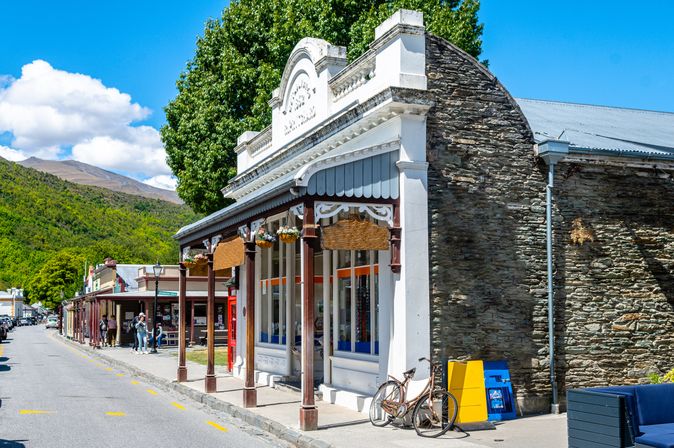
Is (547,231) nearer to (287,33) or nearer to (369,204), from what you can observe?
(369,204)

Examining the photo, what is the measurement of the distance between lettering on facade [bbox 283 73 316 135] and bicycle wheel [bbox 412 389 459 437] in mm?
7631

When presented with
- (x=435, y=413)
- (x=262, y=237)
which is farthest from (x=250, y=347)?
(x=435, y=413)

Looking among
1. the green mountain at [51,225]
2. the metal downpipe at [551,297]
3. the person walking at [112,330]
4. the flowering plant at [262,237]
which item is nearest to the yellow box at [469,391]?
the metal downpipe at [551,297]

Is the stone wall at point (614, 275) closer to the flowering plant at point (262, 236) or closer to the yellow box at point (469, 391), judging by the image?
the yellow box at point (469, 391)

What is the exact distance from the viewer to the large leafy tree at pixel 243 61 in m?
29.0

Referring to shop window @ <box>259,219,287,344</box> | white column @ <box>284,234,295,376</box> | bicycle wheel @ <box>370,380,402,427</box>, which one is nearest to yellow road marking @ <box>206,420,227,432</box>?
bicycle wheel @ <box>370,380,402,427</box>

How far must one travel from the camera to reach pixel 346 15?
30094mm

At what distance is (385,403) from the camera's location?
1230cm

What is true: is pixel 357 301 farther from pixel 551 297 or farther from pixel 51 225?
pixel 51 225

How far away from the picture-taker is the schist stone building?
12.9 m

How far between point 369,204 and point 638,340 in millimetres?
5651

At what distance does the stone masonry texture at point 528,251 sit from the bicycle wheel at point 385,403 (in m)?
0.95

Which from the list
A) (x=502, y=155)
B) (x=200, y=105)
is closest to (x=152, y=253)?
(x=200, y=105)

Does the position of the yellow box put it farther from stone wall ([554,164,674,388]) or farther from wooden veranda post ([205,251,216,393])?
wooden veranda post ([205,251,216,393])
